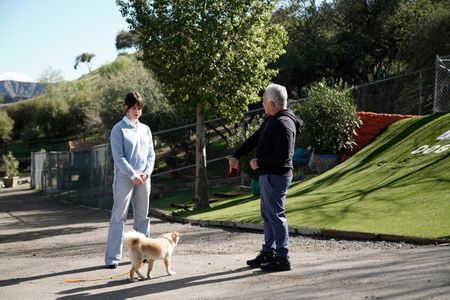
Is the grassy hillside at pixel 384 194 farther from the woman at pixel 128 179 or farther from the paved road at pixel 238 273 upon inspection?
the woman at pixel 128 179

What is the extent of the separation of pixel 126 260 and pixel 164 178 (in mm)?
24699

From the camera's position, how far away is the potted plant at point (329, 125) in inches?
672

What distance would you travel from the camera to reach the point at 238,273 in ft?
21.8

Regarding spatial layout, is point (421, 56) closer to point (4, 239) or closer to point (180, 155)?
point (180, 155)

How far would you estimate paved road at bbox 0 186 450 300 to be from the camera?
215 inches

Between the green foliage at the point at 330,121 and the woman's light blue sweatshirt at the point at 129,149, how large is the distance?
1019 centimetres

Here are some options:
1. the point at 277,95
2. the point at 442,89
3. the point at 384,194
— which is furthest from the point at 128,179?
the point at 442,89

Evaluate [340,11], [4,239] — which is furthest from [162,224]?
[340,11]

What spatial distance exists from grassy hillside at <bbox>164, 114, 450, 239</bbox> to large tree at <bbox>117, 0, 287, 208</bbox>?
301cm

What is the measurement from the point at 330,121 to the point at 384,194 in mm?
5627

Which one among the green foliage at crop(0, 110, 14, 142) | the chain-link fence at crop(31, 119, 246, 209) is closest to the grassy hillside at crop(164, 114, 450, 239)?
the chain-link fence at crop(31, 119, 246, 209)

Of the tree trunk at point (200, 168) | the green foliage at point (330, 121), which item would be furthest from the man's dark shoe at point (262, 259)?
the green foliage at point (330, 121)

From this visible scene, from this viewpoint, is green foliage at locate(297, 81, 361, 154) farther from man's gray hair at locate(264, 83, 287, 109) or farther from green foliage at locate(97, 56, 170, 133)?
green foliage at locate(97, 56, 170, 133)

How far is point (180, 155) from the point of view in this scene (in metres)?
33.7
